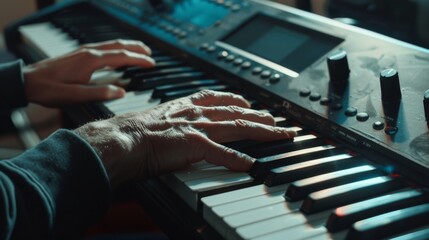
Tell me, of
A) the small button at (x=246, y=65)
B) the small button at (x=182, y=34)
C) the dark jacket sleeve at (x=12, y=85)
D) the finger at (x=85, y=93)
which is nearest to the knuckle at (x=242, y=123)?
the small button at (x=246, y=65)

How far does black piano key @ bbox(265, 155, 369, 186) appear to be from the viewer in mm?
737

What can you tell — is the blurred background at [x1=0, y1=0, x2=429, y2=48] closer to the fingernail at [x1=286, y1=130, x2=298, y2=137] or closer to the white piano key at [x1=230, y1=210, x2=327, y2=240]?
the fingernail at [x1=286, y1=130, x2=298, y2=137]

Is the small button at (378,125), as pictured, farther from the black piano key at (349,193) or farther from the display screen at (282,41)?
the display screen at (282,41)

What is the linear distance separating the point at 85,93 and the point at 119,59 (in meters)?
0.11

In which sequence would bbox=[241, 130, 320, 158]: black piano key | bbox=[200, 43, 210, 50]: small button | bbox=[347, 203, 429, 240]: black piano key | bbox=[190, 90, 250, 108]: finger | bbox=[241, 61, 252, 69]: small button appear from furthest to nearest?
bbox=[200, 43, 210, 50]: small button, bbox=[241, 61, 252, 69]: small button, bbox=[190, 90, 250, 108]: finger, bbox=[241, 130, 320, 158]: black piano key, bbox=[347, 203, 429, 240]: black piano key

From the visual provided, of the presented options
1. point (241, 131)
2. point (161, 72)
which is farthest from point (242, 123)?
point (161, 72)

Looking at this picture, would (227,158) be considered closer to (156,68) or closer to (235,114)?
(235,114)

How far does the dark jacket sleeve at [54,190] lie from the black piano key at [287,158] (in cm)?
20

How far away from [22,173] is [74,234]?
11cm

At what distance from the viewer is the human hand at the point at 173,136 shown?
80 cm

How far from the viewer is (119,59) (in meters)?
1.18

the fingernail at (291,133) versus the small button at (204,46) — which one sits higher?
the fingernail at (291,133)

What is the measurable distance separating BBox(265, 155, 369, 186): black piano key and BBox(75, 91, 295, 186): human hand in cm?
5

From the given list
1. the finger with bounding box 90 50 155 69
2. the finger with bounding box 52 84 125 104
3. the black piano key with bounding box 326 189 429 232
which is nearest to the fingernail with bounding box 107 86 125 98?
the finger with bounding box 52 84 125 104
